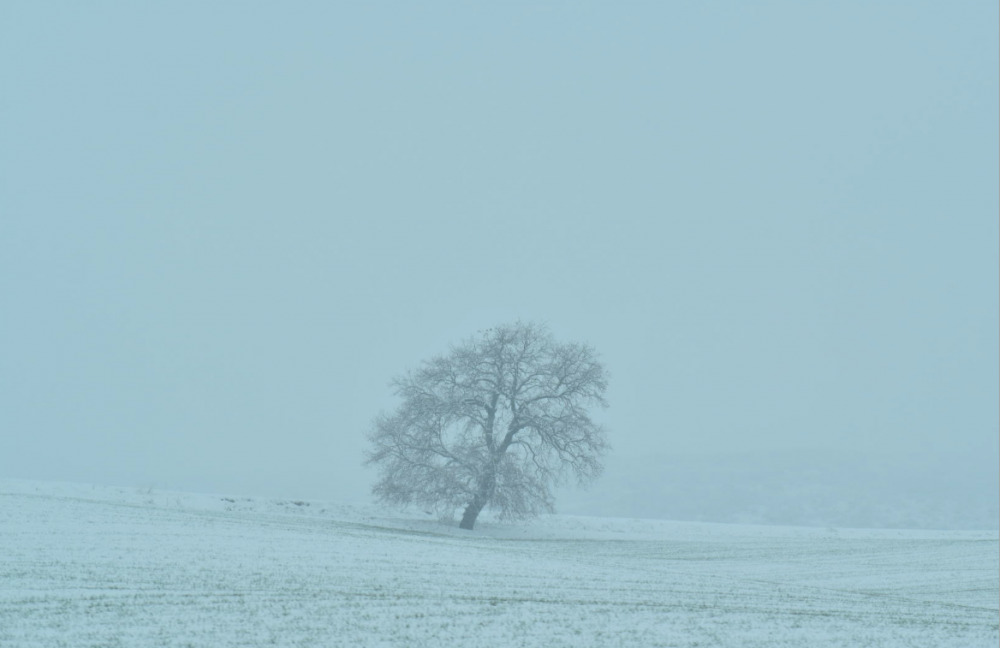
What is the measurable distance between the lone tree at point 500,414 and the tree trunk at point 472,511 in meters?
0.07

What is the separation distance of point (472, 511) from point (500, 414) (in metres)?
4.84

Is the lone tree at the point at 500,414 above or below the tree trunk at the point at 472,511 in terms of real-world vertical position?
above

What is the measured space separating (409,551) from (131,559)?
28.2 feet

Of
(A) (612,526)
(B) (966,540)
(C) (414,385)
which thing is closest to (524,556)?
(C) (414,385)

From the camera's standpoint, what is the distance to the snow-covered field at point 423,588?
15.0 metres

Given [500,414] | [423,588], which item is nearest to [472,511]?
[500,414]

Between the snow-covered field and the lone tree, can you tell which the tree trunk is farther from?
the snow-covered field

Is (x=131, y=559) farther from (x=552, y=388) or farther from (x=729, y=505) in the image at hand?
(x=729, y=505)

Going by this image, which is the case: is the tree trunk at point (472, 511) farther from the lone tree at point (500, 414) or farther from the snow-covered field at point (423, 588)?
the snow-covered field at point (423, 588)

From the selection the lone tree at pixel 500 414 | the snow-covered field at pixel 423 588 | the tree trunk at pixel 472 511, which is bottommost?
the snow-covered field at pixel 423 588

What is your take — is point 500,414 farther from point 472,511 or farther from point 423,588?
point 423,588

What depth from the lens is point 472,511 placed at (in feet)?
135

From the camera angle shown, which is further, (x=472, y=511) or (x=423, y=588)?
(x=472, y=511)

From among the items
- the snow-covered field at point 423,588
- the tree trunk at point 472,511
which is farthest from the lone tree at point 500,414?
the snow-covered field at point 423,588
